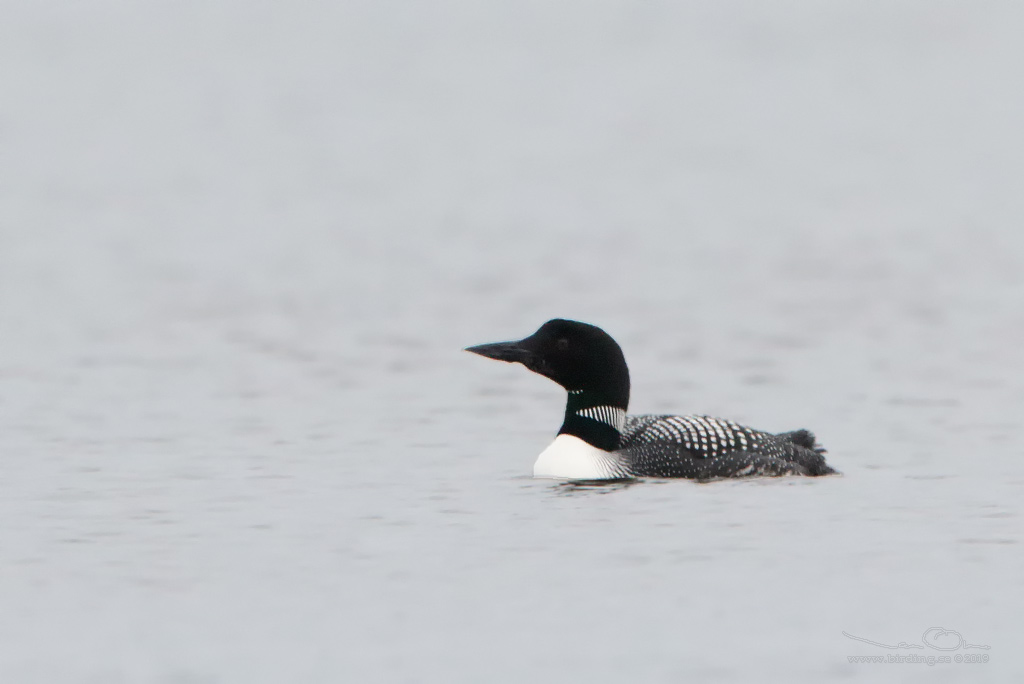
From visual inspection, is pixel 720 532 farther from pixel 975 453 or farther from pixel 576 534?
pixel 975 453

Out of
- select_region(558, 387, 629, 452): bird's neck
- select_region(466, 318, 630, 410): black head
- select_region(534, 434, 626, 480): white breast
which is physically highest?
select_region(466, 318, 630, 410): black head

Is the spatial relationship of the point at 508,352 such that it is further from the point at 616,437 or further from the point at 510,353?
the point at 616,437

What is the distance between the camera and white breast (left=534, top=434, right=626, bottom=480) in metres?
7.98

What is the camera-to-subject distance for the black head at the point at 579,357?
324 inches

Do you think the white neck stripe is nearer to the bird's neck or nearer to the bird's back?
the bird's neck

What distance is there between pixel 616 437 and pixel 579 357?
14.3 inches

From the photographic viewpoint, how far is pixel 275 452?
8.52 meters

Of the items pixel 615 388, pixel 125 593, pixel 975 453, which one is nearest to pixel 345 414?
pixel 615 388

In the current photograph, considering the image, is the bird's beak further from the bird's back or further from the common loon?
the bird's back

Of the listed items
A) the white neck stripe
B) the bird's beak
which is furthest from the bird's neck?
the bird's beak

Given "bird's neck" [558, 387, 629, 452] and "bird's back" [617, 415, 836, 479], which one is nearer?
"bird's back" [617, 415, 836, 479]

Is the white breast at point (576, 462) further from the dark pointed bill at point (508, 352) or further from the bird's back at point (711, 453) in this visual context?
the dark pointed bill at point (508, 352)

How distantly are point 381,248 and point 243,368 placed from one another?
5.50 metres

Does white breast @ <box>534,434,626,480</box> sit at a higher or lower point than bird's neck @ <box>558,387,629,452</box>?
lower
